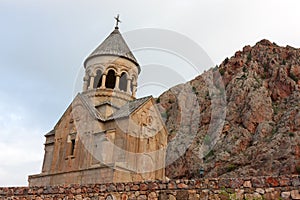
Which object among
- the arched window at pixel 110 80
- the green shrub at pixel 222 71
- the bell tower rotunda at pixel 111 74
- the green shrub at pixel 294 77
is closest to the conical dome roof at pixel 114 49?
the bell tower rotunda at pixel 111 74

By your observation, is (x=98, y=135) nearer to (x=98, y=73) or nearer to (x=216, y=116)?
(x=98, y=73)

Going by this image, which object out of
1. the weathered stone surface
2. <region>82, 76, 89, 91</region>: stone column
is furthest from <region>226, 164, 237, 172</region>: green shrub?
the weathered stone surface

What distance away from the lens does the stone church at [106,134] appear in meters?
11.8

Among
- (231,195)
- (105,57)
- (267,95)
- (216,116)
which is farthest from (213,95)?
(231,195)

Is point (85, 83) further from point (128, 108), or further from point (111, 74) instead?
point (128, 108)

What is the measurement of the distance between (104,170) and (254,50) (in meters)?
35.3

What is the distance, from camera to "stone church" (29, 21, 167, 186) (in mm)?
11820

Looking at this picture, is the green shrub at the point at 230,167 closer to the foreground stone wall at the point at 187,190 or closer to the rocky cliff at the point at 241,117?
the rocky cliff at the point at 241,117

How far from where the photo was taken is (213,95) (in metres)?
41.2

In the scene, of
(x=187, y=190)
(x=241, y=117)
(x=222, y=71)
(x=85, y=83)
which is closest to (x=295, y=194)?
(x=187, y=190)

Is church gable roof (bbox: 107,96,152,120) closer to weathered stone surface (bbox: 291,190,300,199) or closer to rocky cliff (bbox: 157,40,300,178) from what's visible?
weathered stone surface (bbox: 291,190,300,199)

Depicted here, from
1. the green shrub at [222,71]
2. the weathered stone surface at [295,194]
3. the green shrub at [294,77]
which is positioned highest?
the green shrub at [222,71]

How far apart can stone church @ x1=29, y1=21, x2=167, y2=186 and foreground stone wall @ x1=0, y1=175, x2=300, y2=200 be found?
15.0 ft

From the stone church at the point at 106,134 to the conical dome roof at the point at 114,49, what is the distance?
0.04 feet
